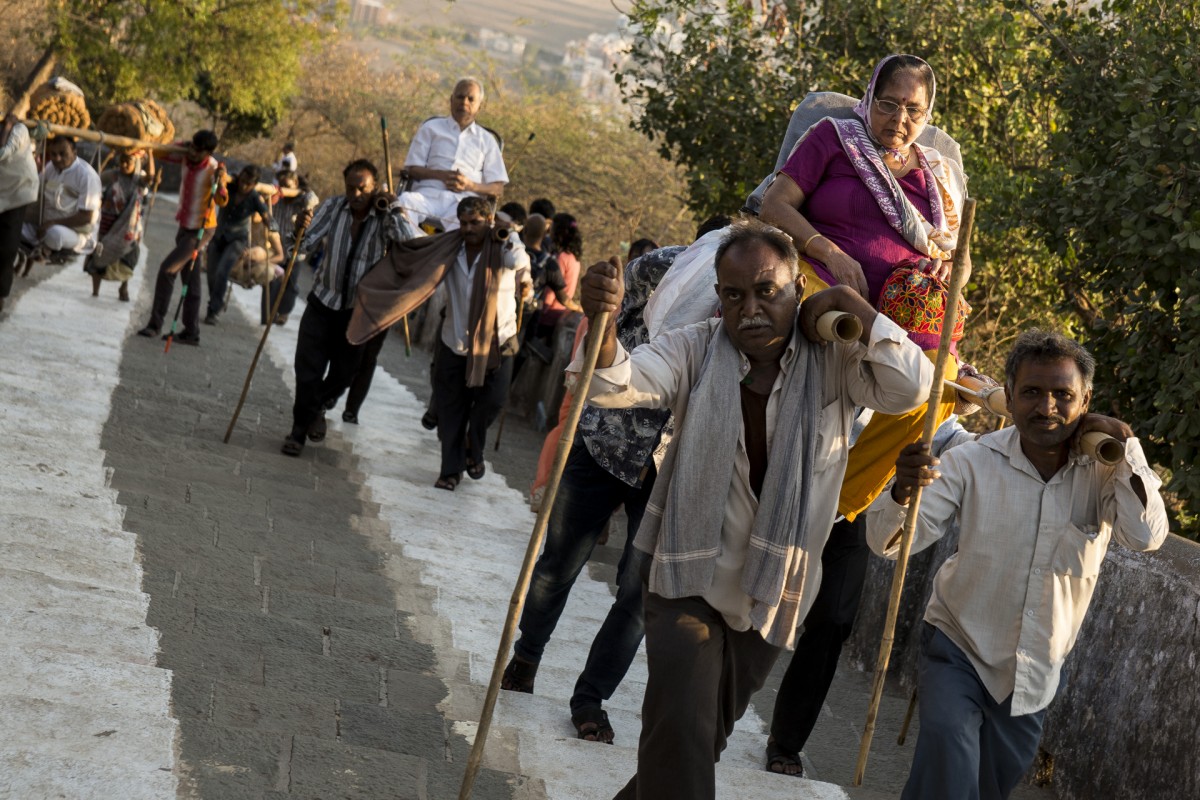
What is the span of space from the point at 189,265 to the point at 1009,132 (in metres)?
7.38

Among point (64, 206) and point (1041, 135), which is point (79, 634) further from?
point (64, 206)

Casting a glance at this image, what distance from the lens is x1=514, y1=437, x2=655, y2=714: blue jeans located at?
5.25m

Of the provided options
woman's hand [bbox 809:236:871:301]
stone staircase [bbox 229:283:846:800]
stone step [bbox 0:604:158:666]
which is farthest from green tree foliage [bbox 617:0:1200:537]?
stone step [bbox 0:604:158:666]

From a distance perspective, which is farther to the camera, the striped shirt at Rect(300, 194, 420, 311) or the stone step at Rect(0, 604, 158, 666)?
the striped shirt at Rect(300, 194, 420, 311)

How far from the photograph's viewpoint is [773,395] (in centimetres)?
389

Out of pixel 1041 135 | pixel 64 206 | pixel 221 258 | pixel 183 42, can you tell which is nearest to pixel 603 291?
pixel 1041 135

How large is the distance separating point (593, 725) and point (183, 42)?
86.0 ft

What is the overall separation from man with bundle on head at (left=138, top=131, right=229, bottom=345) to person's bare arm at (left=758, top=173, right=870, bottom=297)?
30.3 ft

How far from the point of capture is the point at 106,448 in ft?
27.4

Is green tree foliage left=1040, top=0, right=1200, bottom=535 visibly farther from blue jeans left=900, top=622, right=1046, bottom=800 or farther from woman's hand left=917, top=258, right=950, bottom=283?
blue jeans left=900, top=622, right=1046, bottom=800

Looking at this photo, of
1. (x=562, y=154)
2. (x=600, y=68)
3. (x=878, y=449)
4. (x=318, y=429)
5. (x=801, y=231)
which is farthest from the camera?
(x=600, y=68)

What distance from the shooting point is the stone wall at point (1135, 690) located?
4965 mm

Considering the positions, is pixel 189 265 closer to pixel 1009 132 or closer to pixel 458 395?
pixel 458 395

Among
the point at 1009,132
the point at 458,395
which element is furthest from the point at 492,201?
the point at 1009,132
